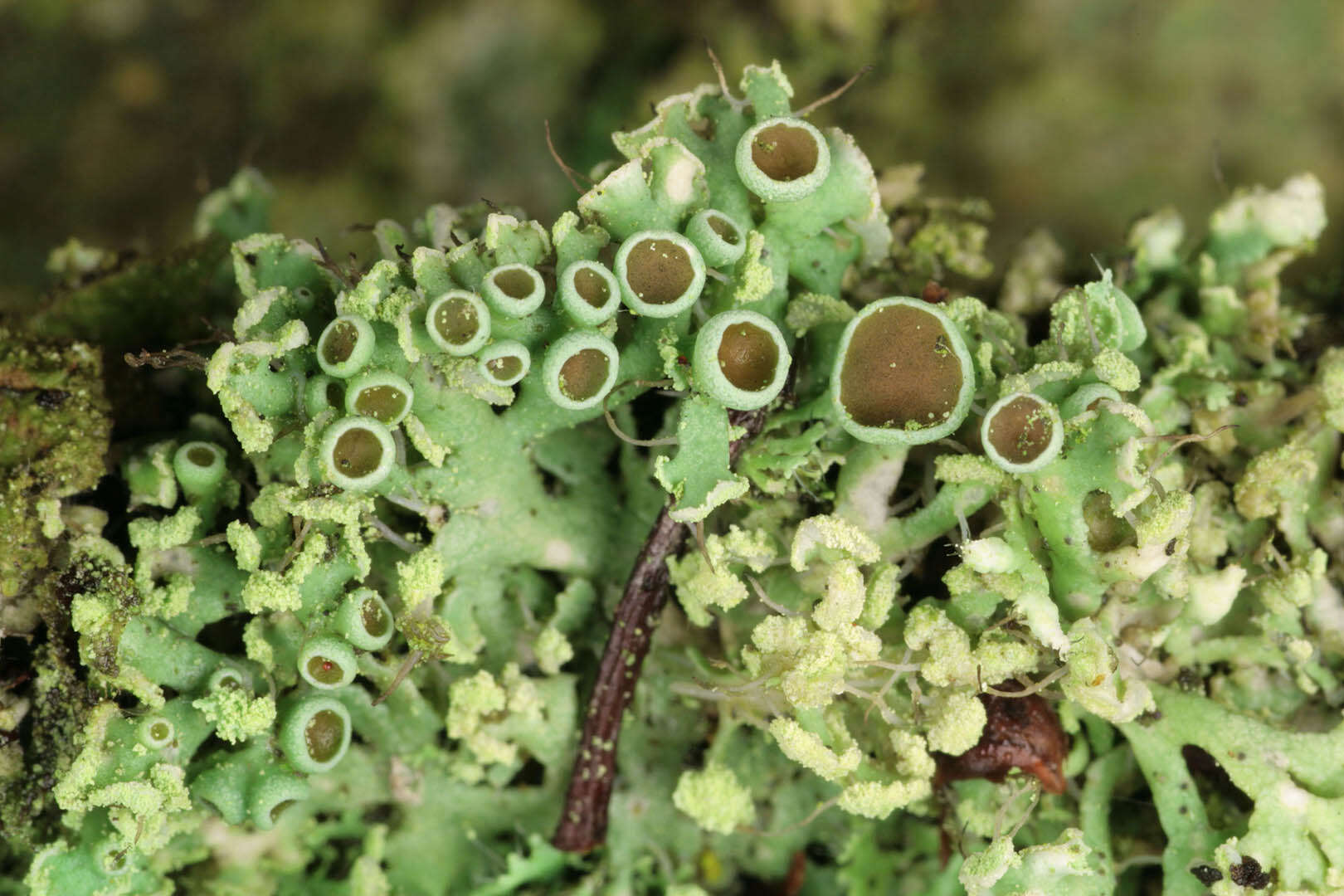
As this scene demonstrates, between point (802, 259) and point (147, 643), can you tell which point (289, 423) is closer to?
point (147, 643)

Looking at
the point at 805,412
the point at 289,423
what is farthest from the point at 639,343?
the point at 289,423

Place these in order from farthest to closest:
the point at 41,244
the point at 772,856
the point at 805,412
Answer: the point at 41,244
the point at 772,856
the point at 805,412

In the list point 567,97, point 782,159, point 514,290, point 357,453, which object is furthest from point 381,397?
point 567,97

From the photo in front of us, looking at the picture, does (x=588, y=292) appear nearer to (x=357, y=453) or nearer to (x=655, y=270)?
(x=655, y=270)

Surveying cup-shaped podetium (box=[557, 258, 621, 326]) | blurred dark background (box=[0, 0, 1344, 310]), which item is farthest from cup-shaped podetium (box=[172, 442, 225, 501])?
blurred dark background (box=[0, 0, 1344, 310])

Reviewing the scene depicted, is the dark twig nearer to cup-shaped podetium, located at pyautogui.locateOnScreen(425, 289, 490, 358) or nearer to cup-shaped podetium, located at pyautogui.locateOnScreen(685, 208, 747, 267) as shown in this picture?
cup-shaped podetium, located at pyautogui.locateOnScreen(425, 289, 490, 358)

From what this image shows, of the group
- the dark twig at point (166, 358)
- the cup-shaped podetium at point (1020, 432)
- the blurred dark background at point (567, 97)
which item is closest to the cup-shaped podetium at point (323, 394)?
the dark twig at point (166, 358)
